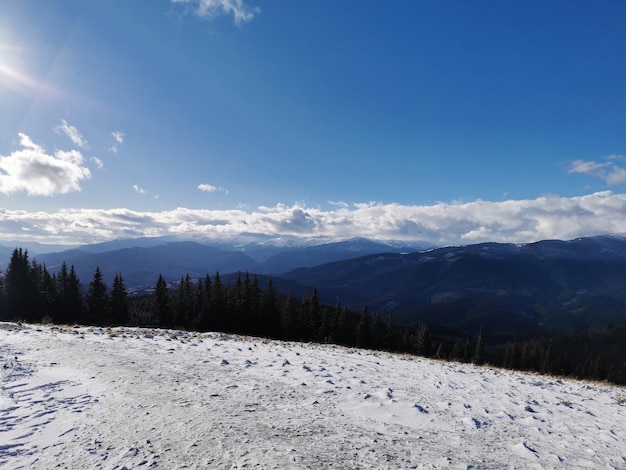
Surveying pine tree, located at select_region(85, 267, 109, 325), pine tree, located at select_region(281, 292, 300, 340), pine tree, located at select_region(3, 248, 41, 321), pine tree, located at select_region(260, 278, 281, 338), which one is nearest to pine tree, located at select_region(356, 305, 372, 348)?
pine tree, located at select_region(281, 292, 300, 340)

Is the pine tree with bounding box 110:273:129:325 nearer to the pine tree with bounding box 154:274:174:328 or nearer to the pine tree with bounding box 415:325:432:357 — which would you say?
the pine tree with bounding box 154:274:174:328

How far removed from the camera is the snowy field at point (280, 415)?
704 cm

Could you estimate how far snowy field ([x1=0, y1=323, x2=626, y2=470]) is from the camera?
7.04m

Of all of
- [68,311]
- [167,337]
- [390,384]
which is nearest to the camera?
[390,384]

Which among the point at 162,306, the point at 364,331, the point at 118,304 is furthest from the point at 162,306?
the point at 364,331

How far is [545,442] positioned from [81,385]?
45.8 ft

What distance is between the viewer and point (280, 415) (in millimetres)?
9172

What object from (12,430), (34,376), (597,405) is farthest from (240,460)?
(597,405)

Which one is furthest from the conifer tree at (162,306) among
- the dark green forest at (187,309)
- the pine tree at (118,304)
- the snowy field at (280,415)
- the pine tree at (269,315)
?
the snowy field at (280,415)

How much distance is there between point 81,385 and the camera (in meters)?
10.9

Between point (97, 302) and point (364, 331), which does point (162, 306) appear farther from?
point (364, 331)

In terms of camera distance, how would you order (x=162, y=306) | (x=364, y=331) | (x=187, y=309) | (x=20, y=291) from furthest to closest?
(x=364, y=331) < (x=187, y=309) < (x=162, y=306) < (x=20, y=291)

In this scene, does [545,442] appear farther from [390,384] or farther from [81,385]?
[81,385]

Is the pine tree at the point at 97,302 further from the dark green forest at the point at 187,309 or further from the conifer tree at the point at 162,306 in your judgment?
the conifer tree at the point at 162,306
